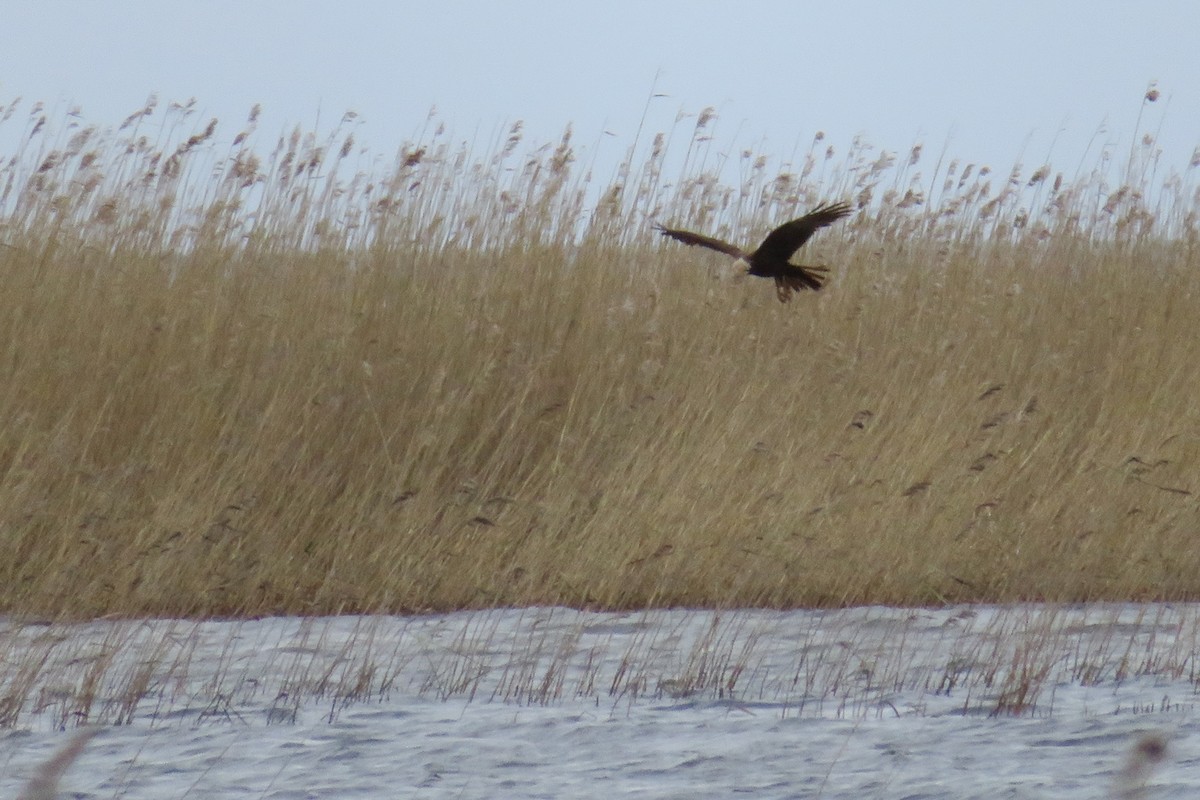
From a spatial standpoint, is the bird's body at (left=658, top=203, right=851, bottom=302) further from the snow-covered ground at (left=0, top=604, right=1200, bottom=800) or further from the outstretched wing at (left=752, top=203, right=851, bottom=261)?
the snow-covered ground at (left=0, top=604, right=1200, bottom=800)

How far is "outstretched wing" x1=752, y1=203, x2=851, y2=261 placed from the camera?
340 cm

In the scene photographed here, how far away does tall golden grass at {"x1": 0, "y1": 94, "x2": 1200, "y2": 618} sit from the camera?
435cm

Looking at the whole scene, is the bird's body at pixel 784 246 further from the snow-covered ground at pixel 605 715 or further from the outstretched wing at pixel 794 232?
the snow-covered ground at pixel 605 715

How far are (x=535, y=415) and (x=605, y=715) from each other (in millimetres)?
2111

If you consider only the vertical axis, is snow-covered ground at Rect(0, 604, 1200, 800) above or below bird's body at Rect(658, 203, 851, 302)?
below

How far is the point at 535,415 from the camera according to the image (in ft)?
16.7

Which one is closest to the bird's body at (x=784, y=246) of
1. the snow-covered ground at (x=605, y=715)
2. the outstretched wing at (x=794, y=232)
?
the outstretched wing at (x=794, y=232)

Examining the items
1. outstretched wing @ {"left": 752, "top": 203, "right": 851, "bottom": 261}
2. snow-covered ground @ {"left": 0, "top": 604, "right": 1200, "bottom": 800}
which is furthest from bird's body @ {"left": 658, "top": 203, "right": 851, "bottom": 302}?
snow-covered ground @ {"left": 0, "top": 604, "right": 1200, "bottom": 800}

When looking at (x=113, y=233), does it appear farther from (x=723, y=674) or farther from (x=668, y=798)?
(x=668, y=798)

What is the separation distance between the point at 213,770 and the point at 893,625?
203 cm

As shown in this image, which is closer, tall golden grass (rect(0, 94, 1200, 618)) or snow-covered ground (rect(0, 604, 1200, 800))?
snow-covered ground (rect(0, 604, 1200, 800))

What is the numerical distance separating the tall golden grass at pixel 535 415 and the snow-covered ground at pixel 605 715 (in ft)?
1.28

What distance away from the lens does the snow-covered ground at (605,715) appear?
2.62 meters

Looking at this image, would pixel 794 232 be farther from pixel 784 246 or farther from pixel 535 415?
pixel 535 415
